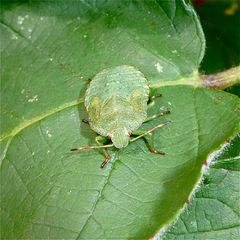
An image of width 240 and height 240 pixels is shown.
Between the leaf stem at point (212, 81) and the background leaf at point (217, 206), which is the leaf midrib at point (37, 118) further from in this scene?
the background leaf at point (217, 206)

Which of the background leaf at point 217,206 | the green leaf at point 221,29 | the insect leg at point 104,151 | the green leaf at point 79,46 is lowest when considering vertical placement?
the green leaf at point 221,29

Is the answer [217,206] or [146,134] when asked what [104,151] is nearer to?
[146,134]

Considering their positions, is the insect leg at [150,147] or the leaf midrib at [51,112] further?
the leaf midrib at [51,112]

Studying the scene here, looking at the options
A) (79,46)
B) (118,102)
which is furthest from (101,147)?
(79,46)

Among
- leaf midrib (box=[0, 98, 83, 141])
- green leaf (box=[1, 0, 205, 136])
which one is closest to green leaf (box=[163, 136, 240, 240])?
green leaf (box=[1, 0, 205, 136])

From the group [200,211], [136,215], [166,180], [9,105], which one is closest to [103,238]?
[136,215]

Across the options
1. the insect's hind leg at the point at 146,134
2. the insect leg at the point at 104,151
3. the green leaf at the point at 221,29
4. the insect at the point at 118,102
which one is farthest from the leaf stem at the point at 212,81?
the green leaf at the point at 221,29
